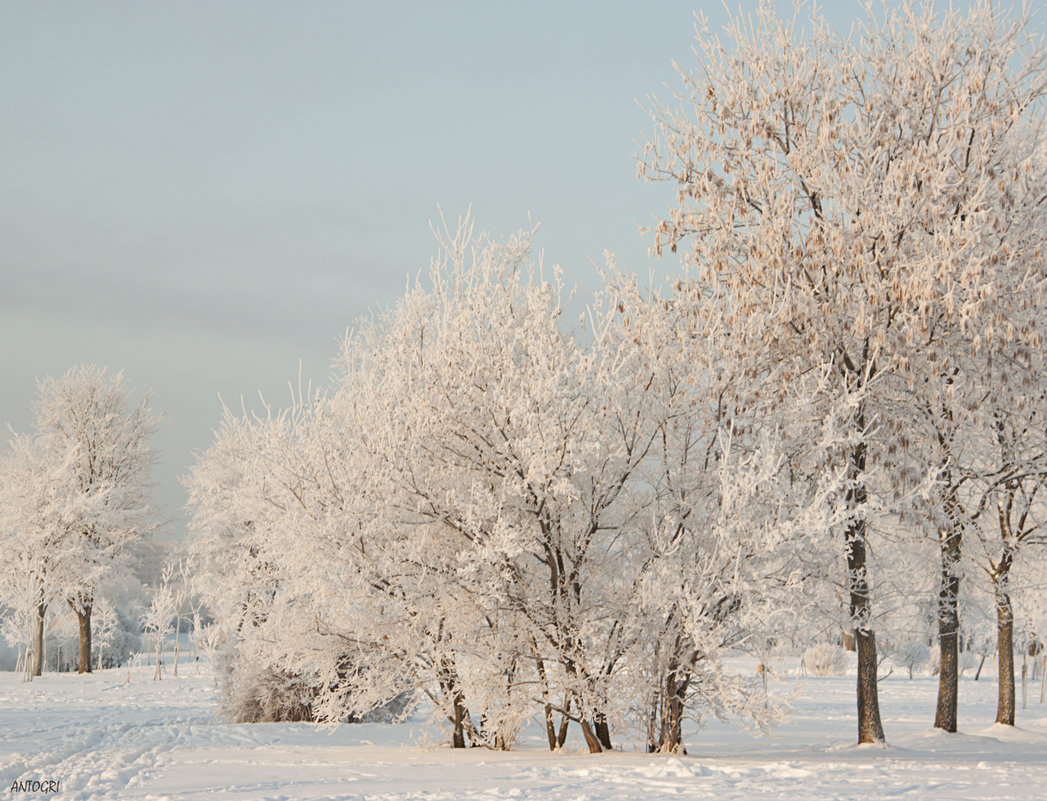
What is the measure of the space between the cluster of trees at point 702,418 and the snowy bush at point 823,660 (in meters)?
23.6

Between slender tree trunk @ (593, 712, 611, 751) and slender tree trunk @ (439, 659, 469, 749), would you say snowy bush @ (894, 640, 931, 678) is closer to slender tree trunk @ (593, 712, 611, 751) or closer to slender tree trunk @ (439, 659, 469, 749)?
slender tree trunk @ (593, 712, 611, 751)

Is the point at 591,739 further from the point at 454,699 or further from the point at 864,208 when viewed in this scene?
the point at 864,208

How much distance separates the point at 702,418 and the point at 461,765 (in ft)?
14.8

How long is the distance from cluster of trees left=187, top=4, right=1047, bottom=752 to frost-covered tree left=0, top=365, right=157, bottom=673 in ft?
67.7

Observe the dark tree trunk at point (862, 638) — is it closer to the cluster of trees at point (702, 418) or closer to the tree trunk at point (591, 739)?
the cluster of trees at point (702, 418)

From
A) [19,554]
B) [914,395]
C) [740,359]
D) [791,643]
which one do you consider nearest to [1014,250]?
[914,395]

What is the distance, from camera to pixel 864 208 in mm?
11508

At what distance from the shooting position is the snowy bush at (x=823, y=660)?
3494 cm

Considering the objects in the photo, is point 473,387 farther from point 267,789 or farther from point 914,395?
point 914,395

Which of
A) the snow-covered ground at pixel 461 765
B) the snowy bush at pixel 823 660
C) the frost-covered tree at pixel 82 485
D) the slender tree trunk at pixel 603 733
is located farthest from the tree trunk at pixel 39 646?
the snowy bush at pixel 823 660

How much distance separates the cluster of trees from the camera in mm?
9609

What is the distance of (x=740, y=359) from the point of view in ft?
34.4

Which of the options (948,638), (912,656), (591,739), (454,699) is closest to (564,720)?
(591,739)

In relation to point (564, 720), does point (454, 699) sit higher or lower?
higher
